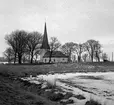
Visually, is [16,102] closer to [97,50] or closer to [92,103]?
[92,103]

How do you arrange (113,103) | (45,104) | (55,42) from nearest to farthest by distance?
(45,104), (113,103), (55,42)

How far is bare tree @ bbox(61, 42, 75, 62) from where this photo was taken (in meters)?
88.2

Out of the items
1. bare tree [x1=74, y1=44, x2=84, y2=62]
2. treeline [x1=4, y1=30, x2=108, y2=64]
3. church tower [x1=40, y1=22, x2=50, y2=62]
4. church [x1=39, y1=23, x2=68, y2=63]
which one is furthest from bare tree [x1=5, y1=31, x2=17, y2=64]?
bare tree [x1=74, y1=44, x2=84, y2=62]

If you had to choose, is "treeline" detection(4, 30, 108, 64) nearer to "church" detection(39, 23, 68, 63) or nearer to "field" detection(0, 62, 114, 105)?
"church" detection(39, 23, 68, 63)

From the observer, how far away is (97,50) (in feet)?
275

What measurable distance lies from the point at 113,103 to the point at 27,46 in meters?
61.1

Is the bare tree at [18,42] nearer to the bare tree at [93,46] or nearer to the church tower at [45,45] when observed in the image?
the church tower at [45,45]

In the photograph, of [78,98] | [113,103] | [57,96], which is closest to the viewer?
[113,103]

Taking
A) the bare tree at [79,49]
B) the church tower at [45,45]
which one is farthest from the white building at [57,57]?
the bare tree at [79,49]

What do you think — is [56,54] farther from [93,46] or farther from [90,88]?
[90,88]

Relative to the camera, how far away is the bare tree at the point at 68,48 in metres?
88.2

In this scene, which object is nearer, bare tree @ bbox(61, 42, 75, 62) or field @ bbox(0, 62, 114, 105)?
field @ bbox(0, 62, 114, 105)

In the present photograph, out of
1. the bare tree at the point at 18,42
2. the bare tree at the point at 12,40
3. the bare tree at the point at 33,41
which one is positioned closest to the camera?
the bare tree at the point at 18,42

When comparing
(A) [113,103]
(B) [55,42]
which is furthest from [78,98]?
(B) [55,42]
